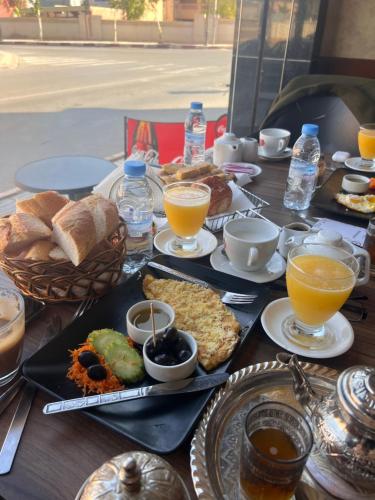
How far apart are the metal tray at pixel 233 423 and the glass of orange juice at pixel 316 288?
0.10 m

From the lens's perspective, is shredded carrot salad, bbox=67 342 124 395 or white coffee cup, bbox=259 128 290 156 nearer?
shredded carrot salad, bbox=67 342 124 395

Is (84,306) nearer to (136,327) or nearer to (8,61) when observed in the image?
(136,327)

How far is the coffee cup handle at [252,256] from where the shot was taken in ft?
2.81

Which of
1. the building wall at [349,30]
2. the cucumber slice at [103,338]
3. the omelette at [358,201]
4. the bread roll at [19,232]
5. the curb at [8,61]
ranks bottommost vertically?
the curb at [8,61]

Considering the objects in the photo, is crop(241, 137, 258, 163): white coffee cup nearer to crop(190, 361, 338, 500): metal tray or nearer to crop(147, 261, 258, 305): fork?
crop(147, 261, 258, 305): fork

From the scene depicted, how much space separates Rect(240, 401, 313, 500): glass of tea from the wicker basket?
0.43m

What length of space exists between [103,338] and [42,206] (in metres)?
0.36

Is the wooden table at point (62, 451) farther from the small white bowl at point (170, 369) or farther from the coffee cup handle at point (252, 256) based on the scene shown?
the coffee cup handle at point (252, 256)

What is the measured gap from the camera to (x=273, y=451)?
1.49ft

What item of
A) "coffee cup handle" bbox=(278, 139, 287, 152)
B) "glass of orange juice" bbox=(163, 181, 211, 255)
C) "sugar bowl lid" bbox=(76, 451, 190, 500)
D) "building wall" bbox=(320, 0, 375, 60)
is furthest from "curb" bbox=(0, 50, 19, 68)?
"sugar bowl lid" bbox=(76, 451, 190, 500)

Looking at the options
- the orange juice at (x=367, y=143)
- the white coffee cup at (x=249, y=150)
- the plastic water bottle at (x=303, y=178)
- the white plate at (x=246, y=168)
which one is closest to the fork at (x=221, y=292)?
the plastic water bottle at (x=303, y=178)

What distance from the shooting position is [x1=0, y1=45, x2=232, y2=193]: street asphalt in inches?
159

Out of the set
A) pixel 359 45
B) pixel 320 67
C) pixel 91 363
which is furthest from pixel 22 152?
pixel 91 363

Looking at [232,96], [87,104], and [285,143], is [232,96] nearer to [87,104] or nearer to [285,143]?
[285,143]
